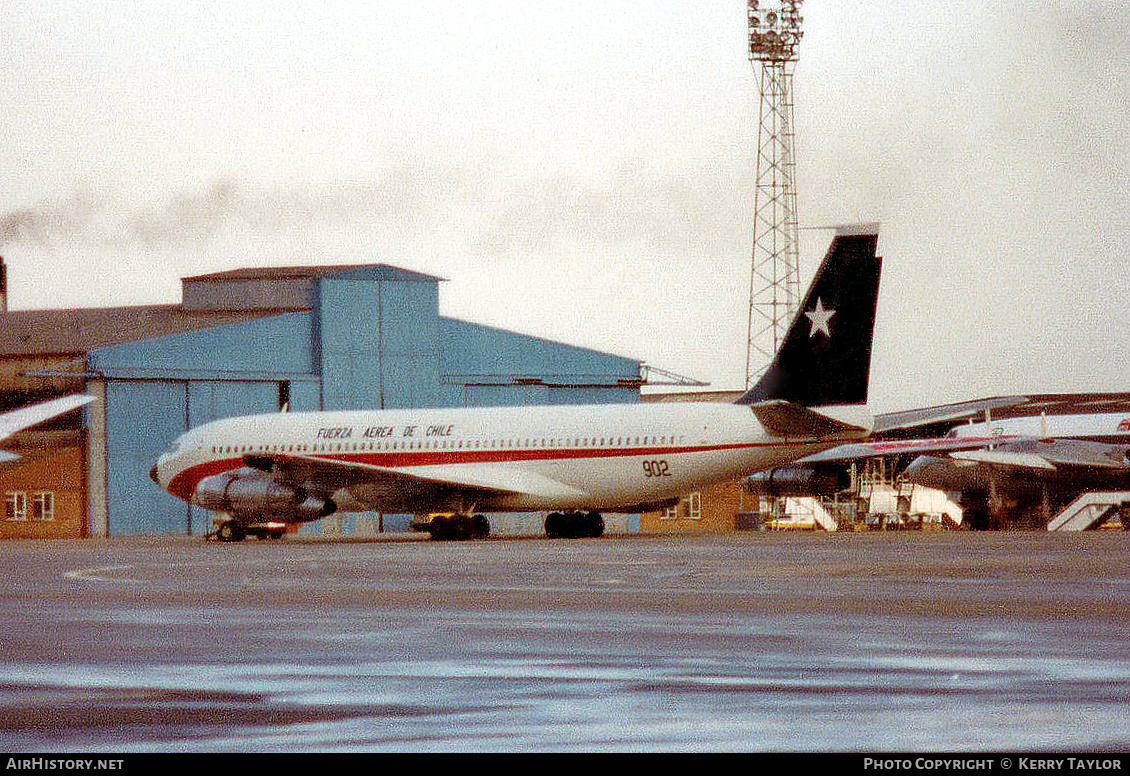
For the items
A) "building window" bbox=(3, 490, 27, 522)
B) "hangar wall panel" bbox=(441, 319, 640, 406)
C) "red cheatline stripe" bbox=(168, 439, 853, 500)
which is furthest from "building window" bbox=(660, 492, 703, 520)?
"red cheatline stripe" bbox=(168, 439, 853, 500)

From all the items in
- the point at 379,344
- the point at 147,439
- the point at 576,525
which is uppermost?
the point at 379,344

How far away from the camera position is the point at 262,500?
5500 cm

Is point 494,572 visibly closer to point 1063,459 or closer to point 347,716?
point 347,716

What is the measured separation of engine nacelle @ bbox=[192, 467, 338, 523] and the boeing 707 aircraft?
0.04 meters

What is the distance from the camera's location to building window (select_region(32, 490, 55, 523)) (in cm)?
7175

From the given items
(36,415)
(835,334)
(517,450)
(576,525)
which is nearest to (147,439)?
(576,525)

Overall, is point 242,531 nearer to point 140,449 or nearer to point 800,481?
point 140,449

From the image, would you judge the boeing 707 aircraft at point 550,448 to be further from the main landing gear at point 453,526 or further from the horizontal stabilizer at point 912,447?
the horizontal stabilizer at point 912,447

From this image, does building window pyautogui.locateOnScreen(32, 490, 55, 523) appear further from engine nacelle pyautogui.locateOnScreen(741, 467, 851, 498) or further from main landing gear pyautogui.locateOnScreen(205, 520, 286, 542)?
engine nacelle pyautogui.locateOnScreen(741, 467, 851, 498)

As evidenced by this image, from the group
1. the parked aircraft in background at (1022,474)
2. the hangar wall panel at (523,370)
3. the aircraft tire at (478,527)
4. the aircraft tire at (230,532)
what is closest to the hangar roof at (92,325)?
the hangar wall panel at (523,370)

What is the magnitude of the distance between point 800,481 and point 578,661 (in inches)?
2120

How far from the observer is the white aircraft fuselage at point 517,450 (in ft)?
165

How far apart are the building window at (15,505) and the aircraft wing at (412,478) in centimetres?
2166
